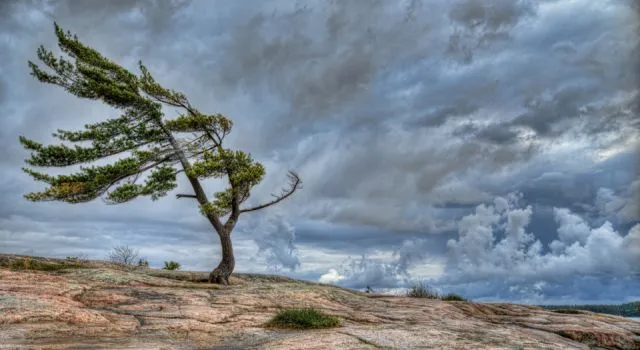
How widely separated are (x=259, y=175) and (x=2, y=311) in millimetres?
13761

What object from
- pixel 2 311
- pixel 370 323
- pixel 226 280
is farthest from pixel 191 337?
pixel 226 280

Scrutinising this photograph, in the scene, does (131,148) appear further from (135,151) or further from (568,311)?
(568,311)

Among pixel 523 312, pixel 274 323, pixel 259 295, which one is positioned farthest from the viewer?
pixel 523 312

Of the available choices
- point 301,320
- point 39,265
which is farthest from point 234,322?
point 39,265

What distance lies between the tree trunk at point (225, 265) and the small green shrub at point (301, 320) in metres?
11.4

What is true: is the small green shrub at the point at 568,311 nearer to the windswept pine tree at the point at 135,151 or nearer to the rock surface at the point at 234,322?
the rock surface at the point at 234,322

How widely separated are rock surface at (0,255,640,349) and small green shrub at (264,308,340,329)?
36 cm

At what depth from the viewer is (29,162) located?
75.5 feet

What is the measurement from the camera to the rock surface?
9594 millimetres

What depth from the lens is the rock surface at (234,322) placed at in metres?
9.59

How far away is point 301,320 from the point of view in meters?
11.8

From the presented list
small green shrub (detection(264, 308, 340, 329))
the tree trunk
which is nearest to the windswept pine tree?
the tree trunk

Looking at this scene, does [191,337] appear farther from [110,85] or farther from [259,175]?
[110,85]

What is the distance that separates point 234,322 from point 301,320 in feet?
5.22
